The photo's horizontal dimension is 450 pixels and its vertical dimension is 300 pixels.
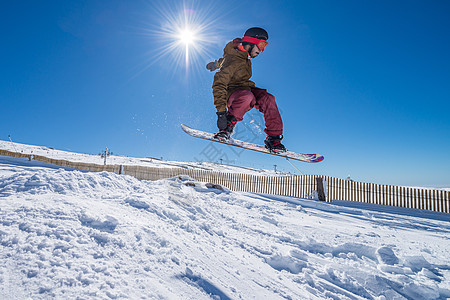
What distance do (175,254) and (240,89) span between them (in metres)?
2.77

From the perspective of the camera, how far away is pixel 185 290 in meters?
1.05

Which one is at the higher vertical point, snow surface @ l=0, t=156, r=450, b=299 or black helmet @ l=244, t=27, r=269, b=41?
black helmet @ l=244, t=27, r=269, b=41

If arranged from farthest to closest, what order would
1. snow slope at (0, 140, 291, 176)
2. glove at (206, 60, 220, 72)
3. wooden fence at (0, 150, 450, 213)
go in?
snow slope at (0, 140, 291, 176) < wooden fence at (0, 150, 450, 213) < glove at (206, 60, 220, 72)

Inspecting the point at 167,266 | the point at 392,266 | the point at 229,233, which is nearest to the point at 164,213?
the point at 229,233

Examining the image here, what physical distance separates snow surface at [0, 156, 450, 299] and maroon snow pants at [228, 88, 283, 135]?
1.70 metres

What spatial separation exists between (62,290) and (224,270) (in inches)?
35.0

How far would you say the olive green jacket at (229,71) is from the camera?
3.22m

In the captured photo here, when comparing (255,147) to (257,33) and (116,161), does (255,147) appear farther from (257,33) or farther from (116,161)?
(116,161)

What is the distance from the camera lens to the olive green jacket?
3225 millimetres

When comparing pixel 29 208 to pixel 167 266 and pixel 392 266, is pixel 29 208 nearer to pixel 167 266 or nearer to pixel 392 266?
pixel 167 266

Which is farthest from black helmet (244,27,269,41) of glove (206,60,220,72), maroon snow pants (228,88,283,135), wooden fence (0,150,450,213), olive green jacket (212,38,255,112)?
wooden fence (0,150,450,213)

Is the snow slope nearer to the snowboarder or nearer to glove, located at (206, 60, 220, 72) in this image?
glove, located at (206, 60, 220, 72)

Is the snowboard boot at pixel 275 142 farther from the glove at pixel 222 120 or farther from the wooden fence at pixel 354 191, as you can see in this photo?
the wooden fence at pixel 354 191

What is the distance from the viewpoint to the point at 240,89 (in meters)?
3.47
